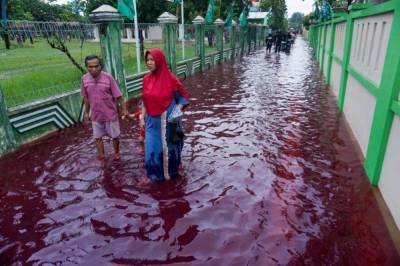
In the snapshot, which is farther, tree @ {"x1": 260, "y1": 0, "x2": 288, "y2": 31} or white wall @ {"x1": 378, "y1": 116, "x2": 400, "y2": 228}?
tree @ {"x1": 260, "y1": 0, "x2": 288, "y2": 31}

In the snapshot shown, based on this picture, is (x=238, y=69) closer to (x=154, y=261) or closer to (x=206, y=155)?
(x=206, y=155)

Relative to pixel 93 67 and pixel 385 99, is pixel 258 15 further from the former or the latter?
pixel 385 99

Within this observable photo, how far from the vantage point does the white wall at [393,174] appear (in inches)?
131

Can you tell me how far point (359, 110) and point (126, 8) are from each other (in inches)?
272

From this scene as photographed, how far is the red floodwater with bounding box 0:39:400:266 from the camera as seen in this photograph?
308 centimetres

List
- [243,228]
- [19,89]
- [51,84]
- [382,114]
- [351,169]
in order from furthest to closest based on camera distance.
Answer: [51,84], [19,89], [351,169], [382,114], [243,228]

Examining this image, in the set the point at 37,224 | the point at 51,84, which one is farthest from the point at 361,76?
the point at 51,84

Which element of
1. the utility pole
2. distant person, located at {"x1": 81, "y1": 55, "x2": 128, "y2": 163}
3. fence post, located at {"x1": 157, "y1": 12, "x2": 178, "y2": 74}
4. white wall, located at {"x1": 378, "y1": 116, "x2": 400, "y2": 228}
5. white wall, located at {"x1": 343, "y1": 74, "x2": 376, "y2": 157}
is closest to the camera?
white wall, located at {"x1": 378, "y1": 116, "x2": 400, "y2": 228}

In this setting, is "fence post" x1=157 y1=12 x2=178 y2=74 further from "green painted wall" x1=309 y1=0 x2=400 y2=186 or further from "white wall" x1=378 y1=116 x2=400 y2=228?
"white wall" x1=378 y1=116 x2=400 y2=228

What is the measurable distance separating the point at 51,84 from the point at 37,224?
3.96 metres

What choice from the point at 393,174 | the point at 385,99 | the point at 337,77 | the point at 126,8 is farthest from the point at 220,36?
the point at 393,174

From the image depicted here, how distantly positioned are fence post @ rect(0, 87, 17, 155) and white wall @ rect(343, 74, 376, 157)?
225 inches

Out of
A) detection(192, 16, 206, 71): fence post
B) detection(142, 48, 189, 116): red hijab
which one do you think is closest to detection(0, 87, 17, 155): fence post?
detection(142, 48, 189, 116): red hijab

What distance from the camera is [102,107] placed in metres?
4.77
